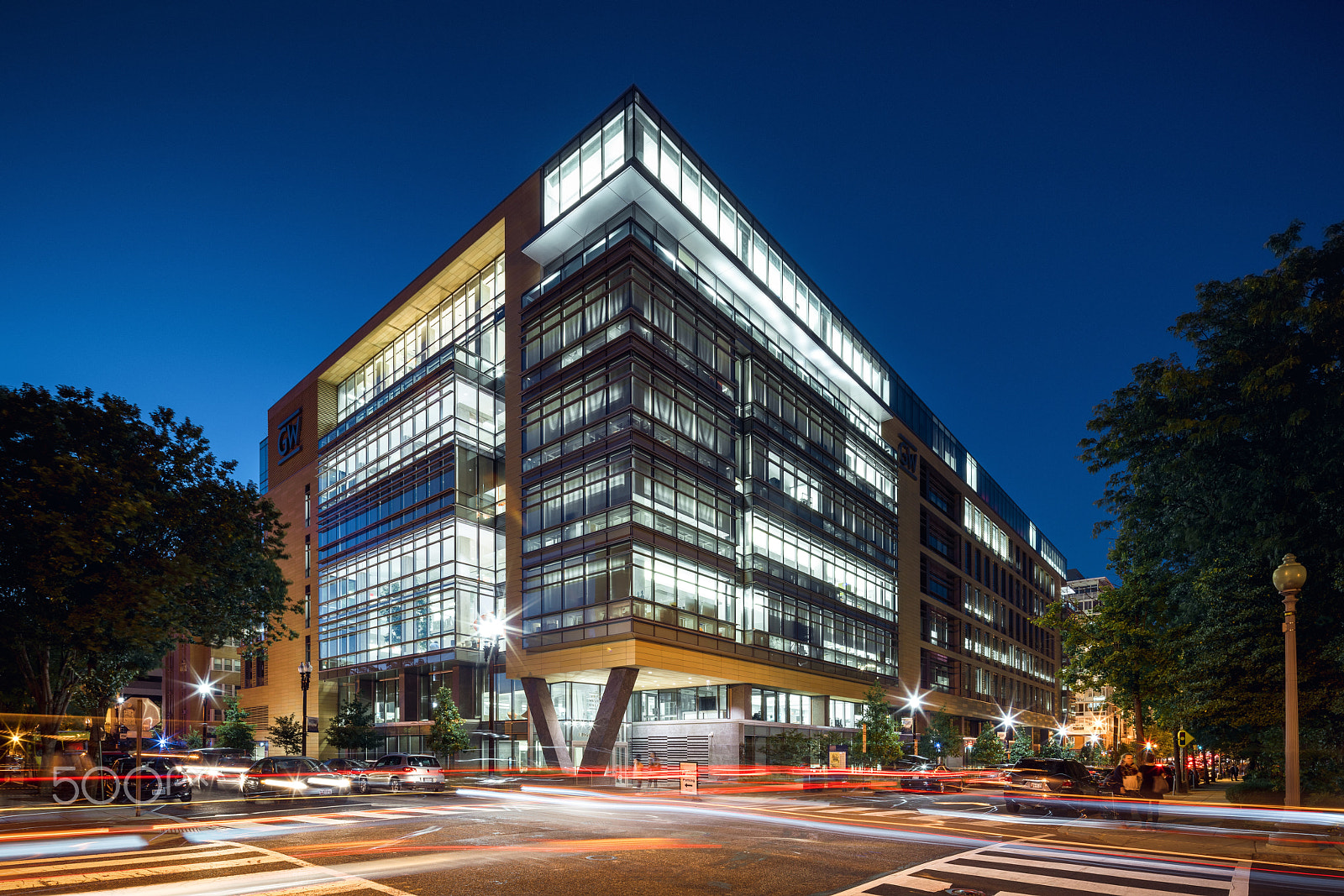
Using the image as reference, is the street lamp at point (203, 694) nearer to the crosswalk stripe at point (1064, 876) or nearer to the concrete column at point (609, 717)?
the concrete column at point (609, 717)

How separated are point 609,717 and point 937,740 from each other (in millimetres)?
36470

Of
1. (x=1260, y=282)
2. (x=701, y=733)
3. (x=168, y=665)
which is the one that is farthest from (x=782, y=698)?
(x=168, y=665)

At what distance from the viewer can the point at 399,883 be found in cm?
1212

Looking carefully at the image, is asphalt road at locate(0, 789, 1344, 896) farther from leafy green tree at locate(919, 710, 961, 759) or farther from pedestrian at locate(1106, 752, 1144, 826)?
leafy green tree at locate(919, 710, 961, 759)

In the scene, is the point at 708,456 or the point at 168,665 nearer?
the point at 708,456

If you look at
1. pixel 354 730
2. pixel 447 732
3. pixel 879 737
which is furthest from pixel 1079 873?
pixel 354 730

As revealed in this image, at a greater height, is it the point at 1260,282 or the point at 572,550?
the point at 1260,282

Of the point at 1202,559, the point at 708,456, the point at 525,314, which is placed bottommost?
the point at 1202,559

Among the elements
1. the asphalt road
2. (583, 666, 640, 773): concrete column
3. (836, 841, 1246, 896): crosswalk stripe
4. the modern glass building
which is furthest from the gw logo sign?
(836, 841, 1246, 896): crosswalk stripe

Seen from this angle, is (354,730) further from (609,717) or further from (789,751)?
(789,751)

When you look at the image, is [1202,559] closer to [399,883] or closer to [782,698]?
[399,883]

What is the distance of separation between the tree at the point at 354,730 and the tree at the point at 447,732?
29.0 feet

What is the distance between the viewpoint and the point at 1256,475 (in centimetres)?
2584

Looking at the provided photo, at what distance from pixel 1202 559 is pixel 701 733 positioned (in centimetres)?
2929
